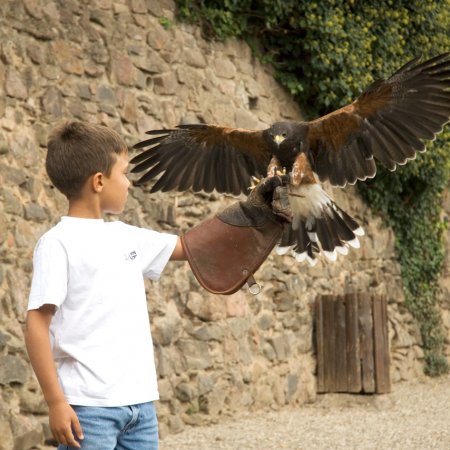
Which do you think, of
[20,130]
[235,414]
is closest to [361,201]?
[235,414]

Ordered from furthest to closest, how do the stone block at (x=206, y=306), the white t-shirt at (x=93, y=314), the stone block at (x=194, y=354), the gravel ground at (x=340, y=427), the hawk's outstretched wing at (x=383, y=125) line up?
the stone block at (x=206, y=306)
the stone block at (x=194, y=354)
the gravel ground at (x=340, y=427)
the hawk's outstretched wing at (x=383, y=125)
the white t-shirt at (x=93, y=314)

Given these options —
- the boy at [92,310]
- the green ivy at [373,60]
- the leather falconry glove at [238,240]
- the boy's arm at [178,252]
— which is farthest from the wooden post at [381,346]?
the boy at [92,310]

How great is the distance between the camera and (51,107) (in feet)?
20.4

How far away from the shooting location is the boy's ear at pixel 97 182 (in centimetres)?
279

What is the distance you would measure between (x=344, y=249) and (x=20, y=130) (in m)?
2.26

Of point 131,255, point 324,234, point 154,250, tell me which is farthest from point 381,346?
point 131,255

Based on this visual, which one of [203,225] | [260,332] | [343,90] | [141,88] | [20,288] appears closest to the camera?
[203,225]

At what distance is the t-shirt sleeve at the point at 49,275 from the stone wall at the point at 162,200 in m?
3.06

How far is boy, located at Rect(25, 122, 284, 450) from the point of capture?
261cm

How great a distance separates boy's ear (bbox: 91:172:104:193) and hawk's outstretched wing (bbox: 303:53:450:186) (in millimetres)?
3144

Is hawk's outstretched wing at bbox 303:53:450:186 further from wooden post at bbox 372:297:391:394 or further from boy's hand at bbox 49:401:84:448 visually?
boy's hand at bbox 49:401:84:448

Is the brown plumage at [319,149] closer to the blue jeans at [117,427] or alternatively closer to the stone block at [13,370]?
the stone block at [13,370]

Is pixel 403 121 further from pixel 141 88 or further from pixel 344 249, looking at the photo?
pixel 141 88

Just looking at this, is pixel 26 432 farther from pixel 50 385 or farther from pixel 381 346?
pixel 381 346
